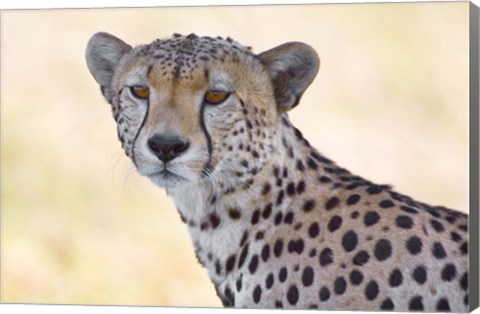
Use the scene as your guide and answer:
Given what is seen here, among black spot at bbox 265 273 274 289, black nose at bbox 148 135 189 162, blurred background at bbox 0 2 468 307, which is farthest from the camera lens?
blurred background at bbox 0 2 468 307

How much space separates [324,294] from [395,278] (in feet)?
0.91

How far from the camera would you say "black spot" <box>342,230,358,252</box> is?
5.32m

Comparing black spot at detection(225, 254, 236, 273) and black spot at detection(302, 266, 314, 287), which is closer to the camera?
black spot at detection(302, 266, 314, 287)

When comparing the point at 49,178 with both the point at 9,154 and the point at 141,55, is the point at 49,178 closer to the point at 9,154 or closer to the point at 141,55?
the point at 9,154

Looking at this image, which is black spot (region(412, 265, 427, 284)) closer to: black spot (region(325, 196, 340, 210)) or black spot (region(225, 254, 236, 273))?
black spot (region(325, 196, 340, 210))

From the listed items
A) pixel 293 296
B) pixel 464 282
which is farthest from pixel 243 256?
pixel 464 282

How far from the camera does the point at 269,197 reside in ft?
17.8

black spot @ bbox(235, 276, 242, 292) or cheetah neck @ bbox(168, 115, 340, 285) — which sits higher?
cheetah neck @ bbox(168, 115, 340, 285)

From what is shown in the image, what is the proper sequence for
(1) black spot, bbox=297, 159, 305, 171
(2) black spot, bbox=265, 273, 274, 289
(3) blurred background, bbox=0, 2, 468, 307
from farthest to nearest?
(3) blurred background, bbox=0, 2, 468, 307 → (1) black spot, bbox=297, 159, 305, 171 → (2) black spot, bbox=265, 273, 274, 289

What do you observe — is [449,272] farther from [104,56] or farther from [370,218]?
[104,56]

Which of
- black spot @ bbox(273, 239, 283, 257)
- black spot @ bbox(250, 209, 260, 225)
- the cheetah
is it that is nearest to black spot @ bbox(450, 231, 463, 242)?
the cheetah

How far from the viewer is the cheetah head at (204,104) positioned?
5.26 metres

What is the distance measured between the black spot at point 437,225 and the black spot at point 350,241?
30 cm

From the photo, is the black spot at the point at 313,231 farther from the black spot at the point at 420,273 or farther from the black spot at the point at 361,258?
the black spot at the point at 420,273
